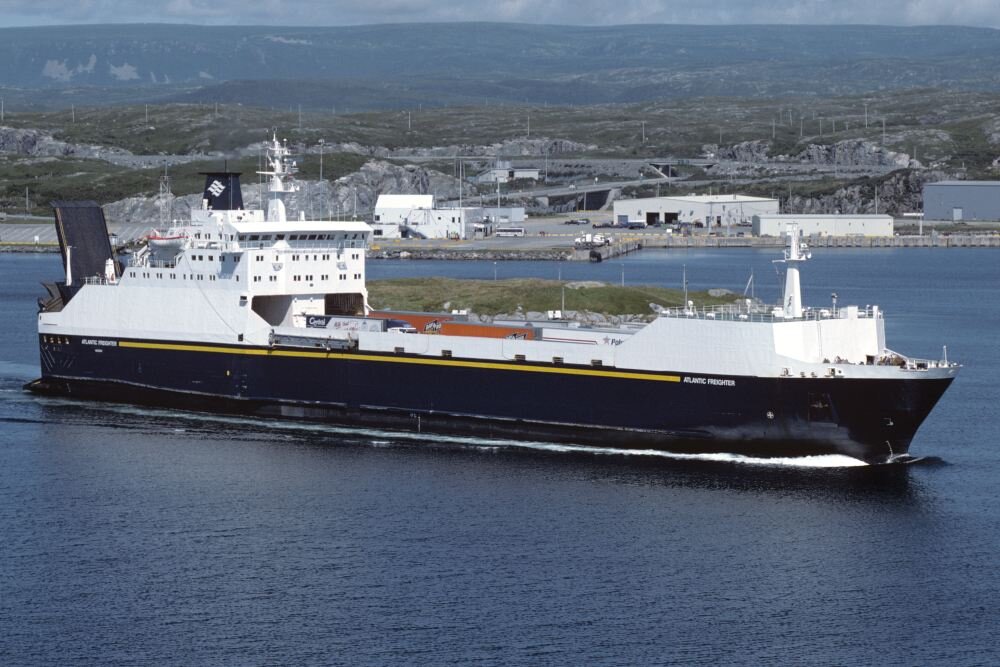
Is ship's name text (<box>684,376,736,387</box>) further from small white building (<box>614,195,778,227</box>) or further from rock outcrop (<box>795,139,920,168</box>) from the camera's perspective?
rock outcrop (<box>795,139,920,168</box>)

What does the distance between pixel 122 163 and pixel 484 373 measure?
5575 inches

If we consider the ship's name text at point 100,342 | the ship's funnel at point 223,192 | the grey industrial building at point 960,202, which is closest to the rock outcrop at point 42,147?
the grey industrial building at point 960,202

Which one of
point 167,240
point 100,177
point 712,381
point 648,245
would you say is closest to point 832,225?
point 648,245

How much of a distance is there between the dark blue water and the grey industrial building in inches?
4206

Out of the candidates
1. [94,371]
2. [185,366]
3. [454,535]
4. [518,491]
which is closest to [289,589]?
[454,535]

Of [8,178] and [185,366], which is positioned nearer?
[185,366]

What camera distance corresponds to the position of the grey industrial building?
492ft

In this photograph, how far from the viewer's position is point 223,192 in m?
52.7

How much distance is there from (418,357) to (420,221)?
92.5 metres

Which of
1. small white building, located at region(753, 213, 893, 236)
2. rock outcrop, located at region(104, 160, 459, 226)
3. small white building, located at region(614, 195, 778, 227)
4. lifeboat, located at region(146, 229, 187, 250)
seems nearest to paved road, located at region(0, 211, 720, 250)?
rock outcrop, located at region(104, 160, 459, 226)

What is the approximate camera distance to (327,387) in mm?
48188

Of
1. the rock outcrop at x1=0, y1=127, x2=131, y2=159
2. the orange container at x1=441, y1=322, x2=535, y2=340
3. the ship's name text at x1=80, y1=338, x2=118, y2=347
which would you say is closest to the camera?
the orange container at x1=441, y1=322, x2=535, y2=340

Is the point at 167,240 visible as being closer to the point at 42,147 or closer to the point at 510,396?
the point at 510,396

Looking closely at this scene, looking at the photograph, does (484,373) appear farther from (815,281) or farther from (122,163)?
(122,163)
